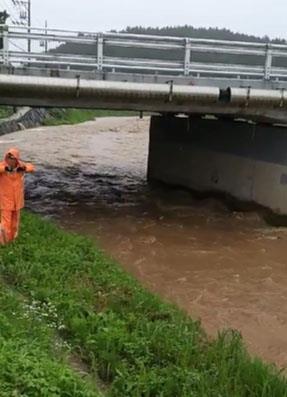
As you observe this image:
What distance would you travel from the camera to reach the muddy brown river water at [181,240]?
32.1 ft

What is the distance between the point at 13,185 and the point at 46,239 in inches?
81.4

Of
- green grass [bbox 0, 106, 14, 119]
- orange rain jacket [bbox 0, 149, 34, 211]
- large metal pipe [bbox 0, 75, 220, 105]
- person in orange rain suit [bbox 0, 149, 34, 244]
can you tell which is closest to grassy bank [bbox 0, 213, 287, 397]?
person in orange rain suit [bbox 0, 149, 34, 244]

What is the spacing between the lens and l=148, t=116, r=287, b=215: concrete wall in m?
16.9

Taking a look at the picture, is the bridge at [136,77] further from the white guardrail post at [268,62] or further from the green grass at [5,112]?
the green grass at [5,112]

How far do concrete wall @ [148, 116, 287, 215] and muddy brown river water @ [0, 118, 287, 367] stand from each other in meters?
0.63

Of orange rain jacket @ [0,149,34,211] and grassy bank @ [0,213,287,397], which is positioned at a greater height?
orange rain jacket @ [0,149,34,211]

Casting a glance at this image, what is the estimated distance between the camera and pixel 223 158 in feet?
61.8

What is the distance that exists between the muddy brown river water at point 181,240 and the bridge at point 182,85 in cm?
139

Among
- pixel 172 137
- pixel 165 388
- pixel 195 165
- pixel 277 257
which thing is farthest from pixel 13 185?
pixel 172 137

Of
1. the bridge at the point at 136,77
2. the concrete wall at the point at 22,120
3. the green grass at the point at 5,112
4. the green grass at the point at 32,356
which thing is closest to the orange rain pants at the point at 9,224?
the green grass at the point at 32,356

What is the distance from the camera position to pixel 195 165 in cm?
2028

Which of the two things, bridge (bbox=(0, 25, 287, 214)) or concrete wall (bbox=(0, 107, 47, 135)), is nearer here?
bridge (bbox=(0, 25, 287, 214))

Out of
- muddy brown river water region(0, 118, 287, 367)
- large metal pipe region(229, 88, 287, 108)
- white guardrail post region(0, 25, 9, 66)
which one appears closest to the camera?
muddy brown river water region(0, 118, 287, 367)

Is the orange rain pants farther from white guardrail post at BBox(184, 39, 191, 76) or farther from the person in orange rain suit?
white guardrail post at BBox(184, 39, 191, 76)
